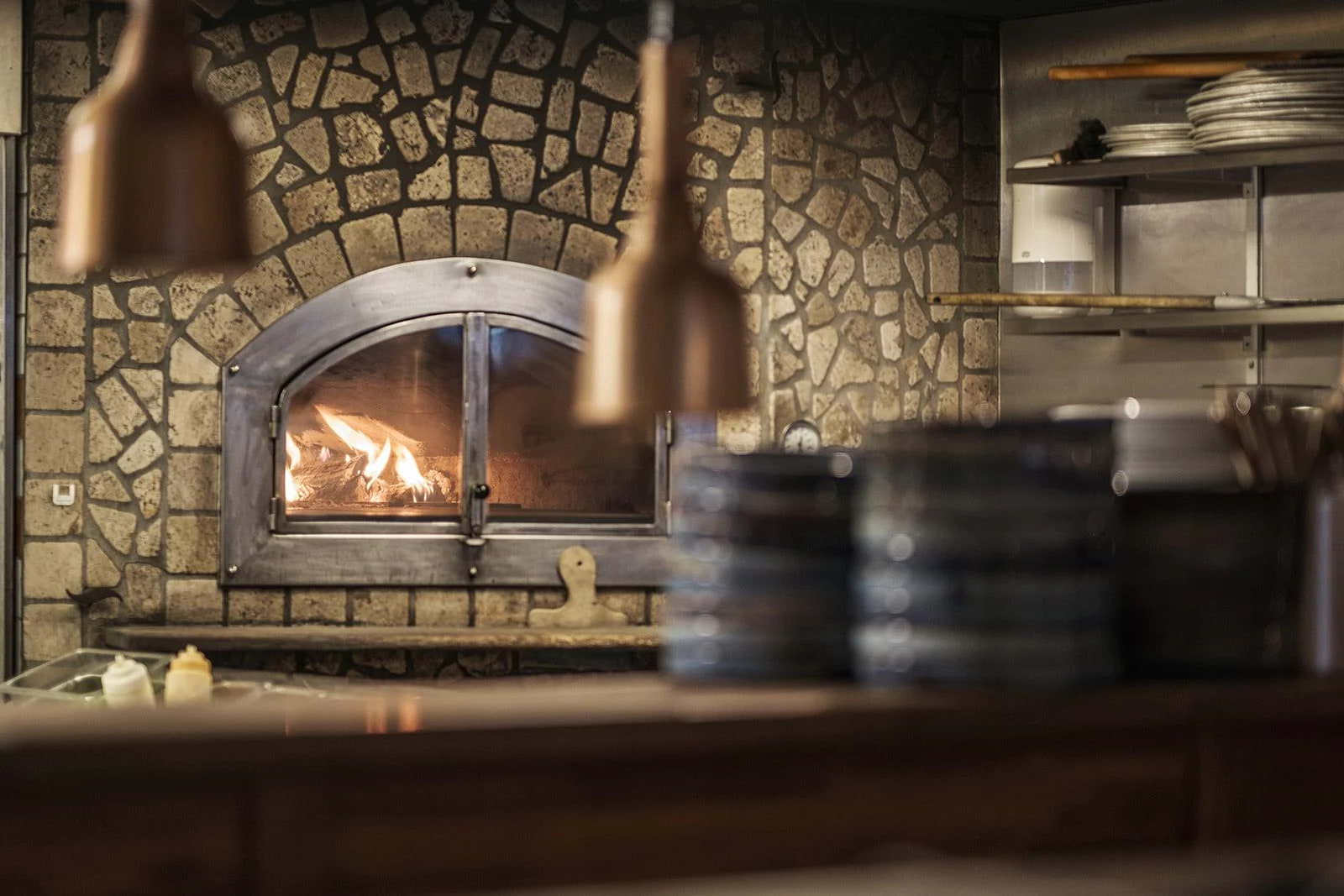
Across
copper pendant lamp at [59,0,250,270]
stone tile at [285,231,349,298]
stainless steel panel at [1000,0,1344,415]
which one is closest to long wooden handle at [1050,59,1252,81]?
stainless steel panel at [1000,0,1344,415]

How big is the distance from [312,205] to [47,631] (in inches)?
58.4

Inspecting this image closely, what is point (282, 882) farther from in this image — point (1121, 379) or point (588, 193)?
point (1121, 379)

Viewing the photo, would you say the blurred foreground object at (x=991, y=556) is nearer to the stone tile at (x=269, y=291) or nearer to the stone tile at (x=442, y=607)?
the stone tile at (x=442, y=607)

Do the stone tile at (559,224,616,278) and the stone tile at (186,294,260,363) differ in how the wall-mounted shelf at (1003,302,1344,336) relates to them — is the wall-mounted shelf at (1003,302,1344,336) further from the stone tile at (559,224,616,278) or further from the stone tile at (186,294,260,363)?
the stone tile at (186,294,260,363)

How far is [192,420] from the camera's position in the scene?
15.4 ft

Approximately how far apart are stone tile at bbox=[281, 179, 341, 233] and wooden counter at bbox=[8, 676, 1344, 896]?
11.4 feet

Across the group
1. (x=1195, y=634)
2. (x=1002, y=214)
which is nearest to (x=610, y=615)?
(x=1002, y=214)

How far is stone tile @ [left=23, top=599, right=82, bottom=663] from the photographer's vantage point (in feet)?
15.2

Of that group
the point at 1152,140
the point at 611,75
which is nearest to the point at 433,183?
the point at 611,75

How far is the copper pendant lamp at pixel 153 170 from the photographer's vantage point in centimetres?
131

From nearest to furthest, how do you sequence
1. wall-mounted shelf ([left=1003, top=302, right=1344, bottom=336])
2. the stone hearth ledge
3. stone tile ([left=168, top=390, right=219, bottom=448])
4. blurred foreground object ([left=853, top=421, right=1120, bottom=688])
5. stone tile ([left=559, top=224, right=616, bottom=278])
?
blurred foreground object ([left=853, top=421, right=1120, bottom=688]), wall-mounted shelf ([left=1003, top=302, right=1344, bottom=336]), the stone hearth ledge, stone tile ([left=168, top=390, right=219, bottom=448]), stone tile ([left=559, top=224, right=616, bottom=278])

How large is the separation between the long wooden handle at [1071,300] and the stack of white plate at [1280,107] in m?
0.44

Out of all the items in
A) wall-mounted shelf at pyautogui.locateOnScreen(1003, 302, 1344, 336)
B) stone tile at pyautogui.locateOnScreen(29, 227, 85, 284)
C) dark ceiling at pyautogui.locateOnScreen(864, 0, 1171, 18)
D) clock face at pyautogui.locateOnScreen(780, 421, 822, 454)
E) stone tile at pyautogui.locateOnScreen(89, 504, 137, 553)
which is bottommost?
stone tile at pyautogui.locateOnScreen(89, 504, 137, 553)

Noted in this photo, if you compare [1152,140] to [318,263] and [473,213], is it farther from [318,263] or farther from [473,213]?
[318,263]
